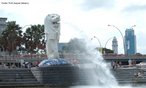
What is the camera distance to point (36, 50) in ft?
480

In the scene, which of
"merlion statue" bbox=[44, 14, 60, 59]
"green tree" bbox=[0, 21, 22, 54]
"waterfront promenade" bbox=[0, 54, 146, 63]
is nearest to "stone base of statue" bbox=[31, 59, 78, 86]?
"waterfront promenade" bbox=[0, 54, 146, 63]

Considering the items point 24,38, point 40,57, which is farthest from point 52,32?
point 24,38

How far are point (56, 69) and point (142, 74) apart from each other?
16127 millimetres

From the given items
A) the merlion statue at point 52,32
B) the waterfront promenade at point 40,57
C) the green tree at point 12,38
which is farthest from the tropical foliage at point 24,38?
the merlion statue at point 52,32

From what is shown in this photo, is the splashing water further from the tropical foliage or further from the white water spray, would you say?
the tropical foliage

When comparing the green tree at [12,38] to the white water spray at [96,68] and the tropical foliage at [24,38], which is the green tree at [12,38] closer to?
the tropical foliage at [24,38]

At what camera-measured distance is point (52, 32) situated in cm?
6906

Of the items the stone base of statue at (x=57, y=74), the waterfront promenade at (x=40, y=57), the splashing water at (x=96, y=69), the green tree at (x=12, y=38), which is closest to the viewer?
the splashing water at (x=96, y=69)

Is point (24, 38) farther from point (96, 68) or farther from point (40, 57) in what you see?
point (96, 68)

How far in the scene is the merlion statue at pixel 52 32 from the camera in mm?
69000

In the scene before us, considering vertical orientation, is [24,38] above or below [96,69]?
above

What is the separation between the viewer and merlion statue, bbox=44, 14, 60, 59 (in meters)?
69.0

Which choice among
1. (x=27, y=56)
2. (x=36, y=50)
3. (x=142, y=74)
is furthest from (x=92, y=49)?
(x=36, y=50)

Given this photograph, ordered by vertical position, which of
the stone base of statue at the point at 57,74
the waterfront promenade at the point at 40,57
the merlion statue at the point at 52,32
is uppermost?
the merlion statue at the point at 52,32
